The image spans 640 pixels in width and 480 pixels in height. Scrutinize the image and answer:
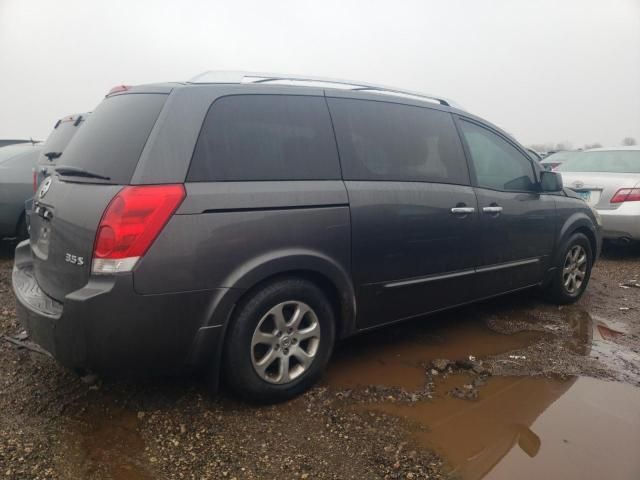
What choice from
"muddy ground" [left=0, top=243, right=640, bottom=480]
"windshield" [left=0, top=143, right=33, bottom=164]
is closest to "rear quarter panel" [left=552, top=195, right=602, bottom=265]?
"muddy ground" [left=0, top=243, right=640, bottom=480]

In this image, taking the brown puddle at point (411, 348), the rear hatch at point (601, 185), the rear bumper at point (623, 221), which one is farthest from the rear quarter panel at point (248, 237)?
the rear bumper at point (623, 221)

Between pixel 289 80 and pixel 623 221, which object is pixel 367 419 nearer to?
pixel 289 80

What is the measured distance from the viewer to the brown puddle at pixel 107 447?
2.10 meters

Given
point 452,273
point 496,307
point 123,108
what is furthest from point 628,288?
point 123,108

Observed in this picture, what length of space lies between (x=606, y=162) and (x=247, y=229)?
663 cm

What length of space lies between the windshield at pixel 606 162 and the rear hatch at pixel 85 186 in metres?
6.63

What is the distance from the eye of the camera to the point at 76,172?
102 inches

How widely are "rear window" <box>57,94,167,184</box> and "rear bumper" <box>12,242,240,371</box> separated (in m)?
0.55

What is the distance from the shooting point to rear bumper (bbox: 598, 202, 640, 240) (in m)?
6.27

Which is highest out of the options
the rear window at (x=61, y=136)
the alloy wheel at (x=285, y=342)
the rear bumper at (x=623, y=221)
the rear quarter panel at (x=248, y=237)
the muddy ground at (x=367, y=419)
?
the rear window at (x=61, y=136)

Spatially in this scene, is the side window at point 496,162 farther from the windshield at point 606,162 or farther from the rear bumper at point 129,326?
the windshield at point 606,162

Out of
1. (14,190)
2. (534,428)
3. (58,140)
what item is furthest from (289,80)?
(14,190)

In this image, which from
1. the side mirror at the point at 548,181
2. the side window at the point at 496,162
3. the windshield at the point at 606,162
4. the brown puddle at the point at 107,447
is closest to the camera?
the brown puddle at the point at 107,447

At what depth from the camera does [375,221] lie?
296 centimetres
